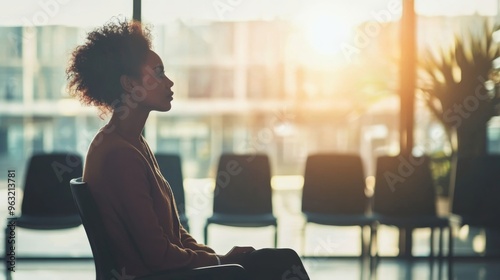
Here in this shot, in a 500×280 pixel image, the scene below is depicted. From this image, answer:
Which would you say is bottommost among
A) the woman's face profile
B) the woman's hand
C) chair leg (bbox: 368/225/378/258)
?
chair leg (bbox: 368/225/378/258)

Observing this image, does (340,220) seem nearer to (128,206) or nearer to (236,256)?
(236,256)

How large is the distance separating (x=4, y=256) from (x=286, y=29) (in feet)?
8.66

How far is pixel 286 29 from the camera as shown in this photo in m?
4.82

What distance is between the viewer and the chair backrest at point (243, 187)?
14.6ft

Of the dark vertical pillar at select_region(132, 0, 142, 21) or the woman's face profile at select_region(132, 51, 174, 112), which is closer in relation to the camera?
the woman's face profile at select_region(132, 51, 174, 112)

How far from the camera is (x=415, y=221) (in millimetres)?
4270

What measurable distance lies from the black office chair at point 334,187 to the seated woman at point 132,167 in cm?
255

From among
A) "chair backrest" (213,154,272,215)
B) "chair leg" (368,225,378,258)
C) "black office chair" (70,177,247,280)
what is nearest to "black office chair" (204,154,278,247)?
"chair backrest" (213,154,272,215)

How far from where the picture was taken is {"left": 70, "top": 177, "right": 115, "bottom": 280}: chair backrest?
1649 millimetres

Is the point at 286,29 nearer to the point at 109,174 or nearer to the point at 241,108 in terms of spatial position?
the point at 241,108

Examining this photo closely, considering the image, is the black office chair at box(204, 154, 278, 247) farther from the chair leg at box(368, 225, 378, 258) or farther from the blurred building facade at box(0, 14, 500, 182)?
the chair leg at box(368, 225, 378, 258)

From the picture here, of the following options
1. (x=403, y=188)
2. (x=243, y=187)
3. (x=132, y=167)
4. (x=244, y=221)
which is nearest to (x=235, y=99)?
(x=243, y=187)

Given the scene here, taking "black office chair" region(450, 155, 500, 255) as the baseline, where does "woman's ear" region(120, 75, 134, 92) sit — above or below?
above

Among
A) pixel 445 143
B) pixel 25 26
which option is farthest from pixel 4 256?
pixel 445 143
